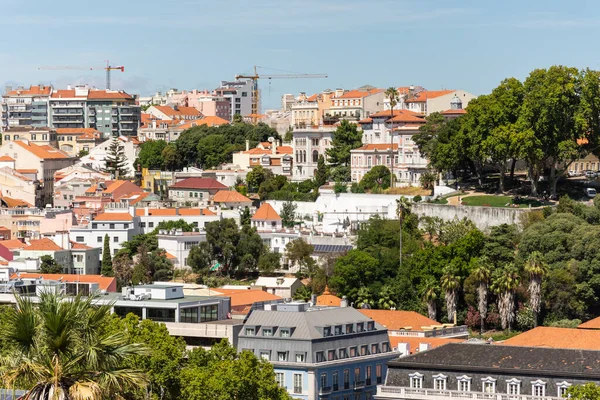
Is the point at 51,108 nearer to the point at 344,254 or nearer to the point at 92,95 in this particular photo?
the point at 92,95

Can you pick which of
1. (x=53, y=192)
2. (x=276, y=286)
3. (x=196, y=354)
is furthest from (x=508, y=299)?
(x=53, y=192)

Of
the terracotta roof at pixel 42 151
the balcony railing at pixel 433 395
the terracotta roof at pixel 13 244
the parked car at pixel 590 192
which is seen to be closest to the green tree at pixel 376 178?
the parked car at pixel 590 192

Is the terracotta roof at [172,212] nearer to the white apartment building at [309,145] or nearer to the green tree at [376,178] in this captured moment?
the green tree at [376,178]

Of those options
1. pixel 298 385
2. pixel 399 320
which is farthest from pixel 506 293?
pixel 298 385

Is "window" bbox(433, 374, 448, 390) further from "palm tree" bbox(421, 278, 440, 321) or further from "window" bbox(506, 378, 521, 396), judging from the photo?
"palm tree" bbox(421, 278, 440, 321)

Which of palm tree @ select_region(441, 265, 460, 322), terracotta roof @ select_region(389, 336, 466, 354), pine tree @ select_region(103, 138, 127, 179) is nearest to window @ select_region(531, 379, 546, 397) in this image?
terracotta roof @ select_region(389, 336, 466, 354)

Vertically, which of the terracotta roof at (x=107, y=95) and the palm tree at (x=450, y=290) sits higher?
the terracotta roof at (x=107, y=95)
